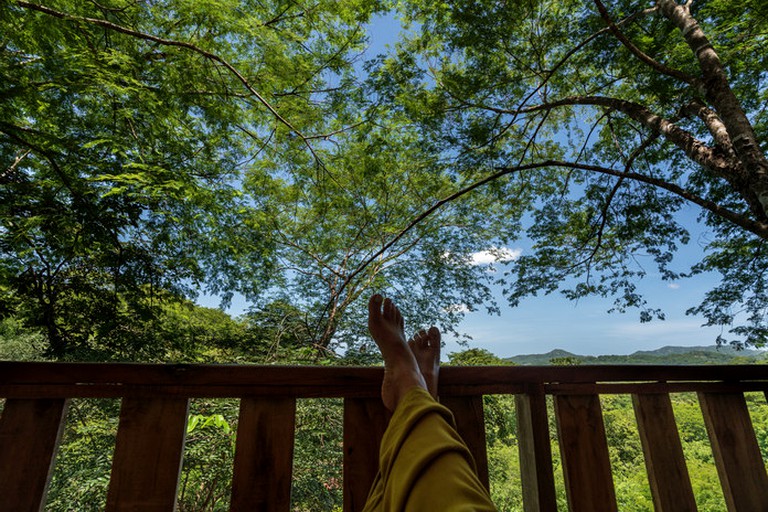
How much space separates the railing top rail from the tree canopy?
2.58m

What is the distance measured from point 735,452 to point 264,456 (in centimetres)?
137

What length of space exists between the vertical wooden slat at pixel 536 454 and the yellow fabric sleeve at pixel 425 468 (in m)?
0.37

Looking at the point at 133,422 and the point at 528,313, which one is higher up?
the point at 528,313

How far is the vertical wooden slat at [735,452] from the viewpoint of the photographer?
0.93 meters

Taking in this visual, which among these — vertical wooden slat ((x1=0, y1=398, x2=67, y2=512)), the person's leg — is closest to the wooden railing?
vertical wooden slat ((x1=0, y1=398, x2=67, y2=512))

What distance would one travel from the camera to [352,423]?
0.80 meters

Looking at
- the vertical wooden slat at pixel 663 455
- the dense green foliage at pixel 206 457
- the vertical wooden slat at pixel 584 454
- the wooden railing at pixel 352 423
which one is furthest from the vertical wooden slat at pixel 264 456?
the dense green foliage at pixel 206 457

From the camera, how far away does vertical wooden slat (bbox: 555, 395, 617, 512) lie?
0.85 meters

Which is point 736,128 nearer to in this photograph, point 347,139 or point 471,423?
point 471,423

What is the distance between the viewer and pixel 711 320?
16.8ft

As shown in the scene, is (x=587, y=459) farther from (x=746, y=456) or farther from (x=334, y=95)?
(x=334, y=95)

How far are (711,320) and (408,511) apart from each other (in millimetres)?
7066

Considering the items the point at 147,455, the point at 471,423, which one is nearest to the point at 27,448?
the point at 147,455

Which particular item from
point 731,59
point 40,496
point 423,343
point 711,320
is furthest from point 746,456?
point 711,320
